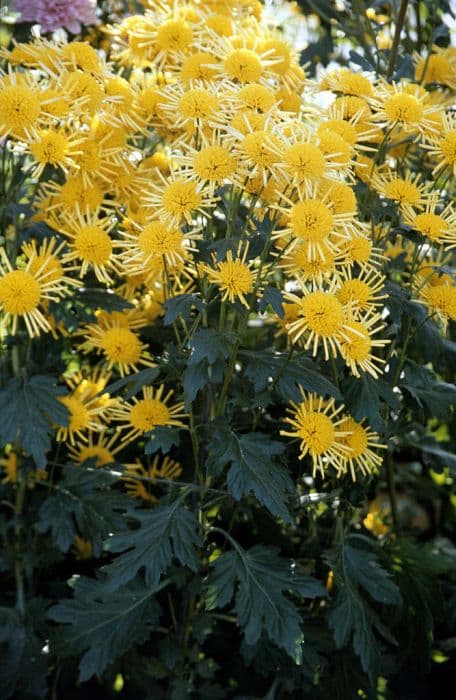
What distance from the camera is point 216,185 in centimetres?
110

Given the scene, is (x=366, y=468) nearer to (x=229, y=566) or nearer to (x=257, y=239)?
(x=229, y=566)

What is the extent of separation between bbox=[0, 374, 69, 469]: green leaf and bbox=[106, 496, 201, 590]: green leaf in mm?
159

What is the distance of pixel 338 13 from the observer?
169 cm

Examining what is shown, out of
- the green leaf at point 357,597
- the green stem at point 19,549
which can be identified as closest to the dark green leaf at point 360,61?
the green leaf at point 357,597

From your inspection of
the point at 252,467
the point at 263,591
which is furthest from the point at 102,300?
the point at 263,591

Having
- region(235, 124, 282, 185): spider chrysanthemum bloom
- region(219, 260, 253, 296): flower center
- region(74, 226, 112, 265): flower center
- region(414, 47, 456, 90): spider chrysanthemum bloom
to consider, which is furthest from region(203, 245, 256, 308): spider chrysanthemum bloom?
region(414, 47, 456, 90): spider chrysanthemum bloom

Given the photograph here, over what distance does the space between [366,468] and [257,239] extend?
38 cm

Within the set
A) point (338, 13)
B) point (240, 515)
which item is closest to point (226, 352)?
point (240, 515)

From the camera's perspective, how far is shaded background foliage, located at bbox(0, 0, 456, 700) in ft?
3.80

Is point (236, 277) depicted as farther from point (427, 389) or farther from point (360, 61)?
point (360, 61)

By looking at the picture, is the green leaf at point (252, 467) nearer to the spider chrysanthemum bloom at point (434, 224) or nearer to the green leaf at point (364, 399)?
the green leaf at point (364, 399)

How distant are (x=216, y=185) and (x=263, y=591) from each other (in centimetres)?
55

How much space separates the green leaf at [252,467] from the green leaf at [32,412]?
8.8 inches

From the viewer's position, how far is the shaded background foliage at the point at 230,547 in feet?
3.80
